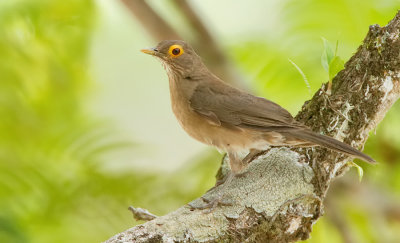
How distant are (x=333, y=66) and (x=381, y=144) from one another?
2407 millimetres

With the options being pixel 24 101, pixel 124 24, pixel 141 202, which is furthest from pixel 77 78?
pixel 124 24

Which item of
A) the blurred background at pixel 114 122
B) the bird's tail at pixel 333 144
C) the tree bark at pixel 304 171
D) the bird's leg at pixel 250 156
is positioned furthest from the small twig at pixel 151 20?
the bird's tail at pixel 333 144

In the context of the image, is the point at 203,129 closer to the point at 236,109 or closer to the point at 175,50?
the point at 236,109

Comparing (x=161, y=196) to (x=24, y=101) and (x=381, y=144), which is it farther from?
(x=381, y=144)

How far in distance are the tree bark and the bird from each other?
0.12m

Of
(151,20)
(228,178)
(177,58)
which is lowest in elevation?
(228,178)

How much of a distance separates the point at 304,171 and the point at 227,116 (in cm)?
81

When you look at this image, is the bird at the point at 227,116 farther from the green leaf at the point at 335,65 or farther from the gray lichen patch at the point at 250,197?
the green leaf at the point at 335,65

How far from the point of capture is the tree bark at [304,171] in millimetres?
2734

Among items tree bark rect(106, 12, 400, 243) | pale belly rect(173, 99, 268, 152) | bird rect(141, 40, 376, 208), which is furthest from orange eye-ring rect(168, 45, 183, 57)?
tree bark rect(106, 12, 400, 243)

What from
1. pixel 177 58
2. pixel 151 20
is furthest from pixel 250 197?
pixel 151 20

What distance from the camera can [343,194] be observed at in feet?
17.0

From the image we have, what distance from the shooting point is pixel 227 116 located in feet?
12.1

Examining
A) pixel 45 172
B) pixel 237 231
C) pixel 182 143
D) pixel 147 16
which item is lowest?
pixel 237 231
